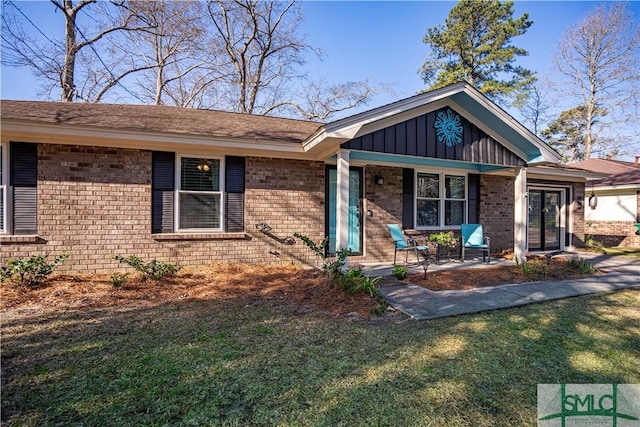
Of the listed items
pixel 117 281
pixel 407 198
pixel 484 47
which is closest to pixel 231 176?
pixel 117 281

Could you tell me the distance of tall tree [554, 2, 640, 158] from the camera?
60.0 feet

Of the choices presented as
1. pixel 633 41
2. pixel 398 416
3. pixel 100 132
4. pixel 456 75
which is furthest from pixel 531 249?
pixel 633 41

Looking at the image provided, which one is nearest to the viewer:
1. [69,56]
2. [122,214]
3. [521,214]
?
[122,214]

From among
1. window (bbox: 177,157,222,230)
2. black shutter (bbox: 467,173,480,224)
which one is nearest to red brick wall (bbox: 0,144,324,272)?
window (bbox: 177,157,222,230)

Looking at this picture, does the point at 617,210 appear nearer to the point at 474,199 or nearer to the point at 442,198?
the point at 474,199

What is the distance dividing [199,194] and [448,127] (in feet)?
17.6

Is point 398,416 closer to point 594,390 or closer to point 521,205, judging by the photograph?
point 594,390

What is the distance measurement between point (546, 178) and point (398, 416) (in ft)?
36.3

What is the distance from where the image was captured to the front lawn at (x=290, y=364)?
217 centimetres

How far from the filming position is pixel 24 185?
5684mm

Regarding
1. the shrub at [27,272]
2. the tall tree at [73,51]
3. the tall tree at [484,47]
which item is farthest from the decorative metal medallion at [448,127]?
the tall tree at [484,47]

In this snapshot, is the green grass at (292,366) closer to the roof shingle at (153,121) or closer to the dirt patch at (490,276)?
the dirt patch at (490,276)

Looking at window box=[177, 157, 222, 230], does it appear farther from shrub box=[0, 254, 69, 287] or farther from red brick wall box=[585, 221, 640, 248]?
red brick wall box=[585, 221, 640, 248]

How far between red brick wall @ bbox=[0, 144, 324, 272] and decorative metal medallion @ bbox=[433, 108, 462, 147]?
309 cm
